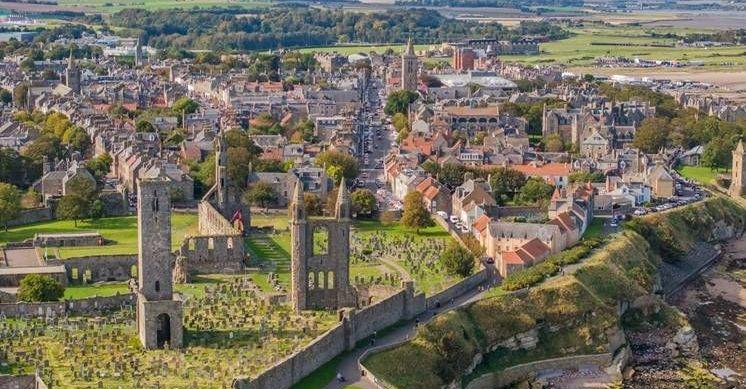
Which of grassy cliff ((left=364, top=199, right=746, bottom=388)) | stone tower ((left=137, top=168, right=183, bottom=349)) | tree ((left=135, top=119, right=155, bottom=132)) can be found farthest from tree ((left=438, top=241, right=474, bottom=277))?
tree ((left=135, top=119, right=155, bottom=132))

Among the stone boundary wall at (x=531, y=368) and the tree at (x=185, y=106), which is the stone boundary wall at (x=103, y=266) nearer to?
the stone boundary wall at (x=531, y=368)

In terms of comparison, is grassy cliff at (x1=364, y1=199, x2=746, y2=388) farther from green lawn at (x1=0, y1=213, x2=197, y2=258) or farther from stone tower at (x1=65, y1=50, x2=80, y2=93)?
stone tower at (x1=65, y1=50, x2=80, y2=93)

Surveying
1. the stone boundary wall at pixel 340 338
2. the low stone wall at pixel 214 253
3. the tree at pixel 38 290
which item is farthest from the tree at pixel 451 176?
the tree at pixel 38 290

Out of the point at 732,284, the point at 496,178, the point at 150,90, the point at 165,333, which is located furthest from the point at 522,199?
the point at 150,90

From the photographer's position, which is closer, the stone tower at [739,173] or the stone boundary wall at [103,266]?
the stone boundary wall at [103,266]

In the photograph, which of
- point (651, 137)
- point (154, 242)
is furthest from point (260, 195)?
point (651, 137)

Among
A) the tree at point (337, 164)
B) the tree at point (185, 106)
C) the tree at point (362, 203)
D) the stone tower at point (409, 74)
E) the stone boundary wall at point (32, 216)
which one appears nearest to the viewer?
the stone boundary wall at point (32, 216)
